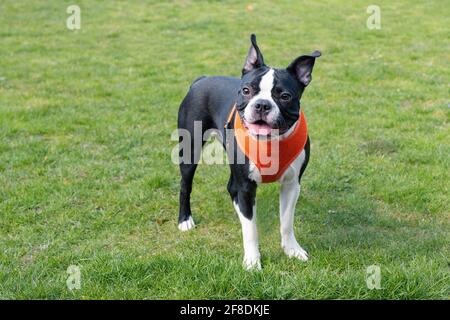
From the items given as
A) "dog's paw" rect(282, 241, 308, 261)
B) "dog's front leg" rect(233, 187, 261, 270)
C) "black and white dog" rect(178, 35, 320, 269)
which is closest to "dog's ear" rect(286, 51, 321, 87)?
"black and white dog" rect(178, 35, 320, 269)

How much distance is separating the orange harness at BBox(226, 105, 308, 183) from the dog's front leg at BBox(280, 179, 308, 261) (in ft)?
0.81

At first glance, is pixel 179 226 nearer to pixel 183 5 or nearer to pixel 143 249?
pixel 143 249

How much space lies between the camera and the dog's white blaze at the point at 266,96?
359 centimetres

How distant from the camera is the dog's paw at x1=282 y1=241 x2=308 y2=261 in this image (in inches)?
168

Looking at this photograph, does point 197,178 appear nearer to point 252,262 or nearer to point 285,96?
point 252,262

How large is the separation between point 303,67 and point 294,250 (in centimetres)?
141

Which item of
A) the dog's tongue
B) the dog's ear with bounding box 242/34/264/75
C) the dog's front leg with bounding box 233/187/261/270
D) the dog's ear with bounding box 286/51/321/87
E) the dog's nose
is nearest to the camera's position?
the dog's nose

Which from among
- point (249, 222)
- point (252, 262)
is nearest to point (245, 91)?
point (249, 222)

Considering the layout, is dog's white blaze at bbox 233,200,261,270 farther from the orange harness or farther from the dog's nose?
the dog's nose

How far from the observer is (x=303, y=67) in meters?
3.88

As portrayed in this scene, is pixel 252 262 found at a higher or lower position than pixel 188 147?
lower
